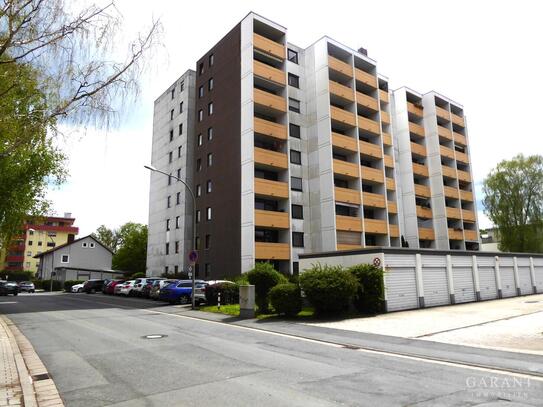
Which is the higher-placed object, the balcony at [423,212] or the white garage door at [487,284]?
the balcony at [423,212]

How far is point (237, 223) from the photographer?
1401 inches

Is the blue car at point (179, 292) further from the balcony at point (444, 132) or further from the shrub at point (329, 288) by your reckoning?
the balcony at point (444, 132)

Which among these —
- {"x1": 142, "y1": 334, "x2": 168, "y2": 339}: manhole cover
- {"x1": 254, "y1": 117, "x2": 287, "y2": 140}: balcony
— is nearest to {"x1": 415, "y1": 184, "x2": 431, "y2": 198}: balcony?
{"x1": 254, "y1": 117, "x2": 287, "y2": 140}: balcony

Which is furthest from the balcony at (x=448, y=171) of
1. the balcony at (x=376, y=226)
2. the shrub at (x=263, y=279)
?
the shrub at (x=263, y=279)

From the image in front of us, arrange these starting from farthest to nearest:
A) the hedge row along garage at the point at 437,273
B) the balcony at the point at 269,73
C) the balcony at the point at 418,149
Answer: the balcony at the point at 418,149, the balcony at the point at 269,73, the hedge row along garage at the point at 437,273

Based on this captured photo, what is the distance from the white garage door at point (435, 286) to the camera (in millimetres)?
22141

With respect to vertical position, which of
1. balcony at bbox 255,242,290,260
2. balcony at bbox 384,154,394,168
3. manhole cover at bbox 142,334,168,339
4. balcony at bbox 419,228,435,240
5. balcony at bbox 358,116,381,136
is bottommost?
manhole cover at bbox 142,334,168,339

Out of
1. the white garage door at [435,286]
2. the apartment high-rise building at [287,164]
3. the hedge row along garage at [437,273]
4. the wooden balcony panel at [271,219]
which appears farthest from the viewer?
the apartment high-rise building at [287,164]

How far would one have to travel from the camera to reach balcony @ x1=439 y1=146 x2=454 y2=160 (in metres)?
53.7

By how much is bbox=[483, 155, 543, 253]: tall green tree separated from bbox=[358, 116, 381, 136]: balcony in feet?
64.2

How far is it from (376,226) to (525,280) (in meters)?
13.6

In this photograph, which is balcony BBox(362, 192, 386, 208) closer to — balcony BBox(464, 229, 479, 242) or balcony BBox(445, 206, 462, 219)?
balcony BBox(445, 206, 462, 219)

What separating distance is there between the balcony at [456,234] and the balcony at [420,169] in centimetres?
772

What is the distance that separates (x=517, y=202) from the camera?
5066 centimetres
